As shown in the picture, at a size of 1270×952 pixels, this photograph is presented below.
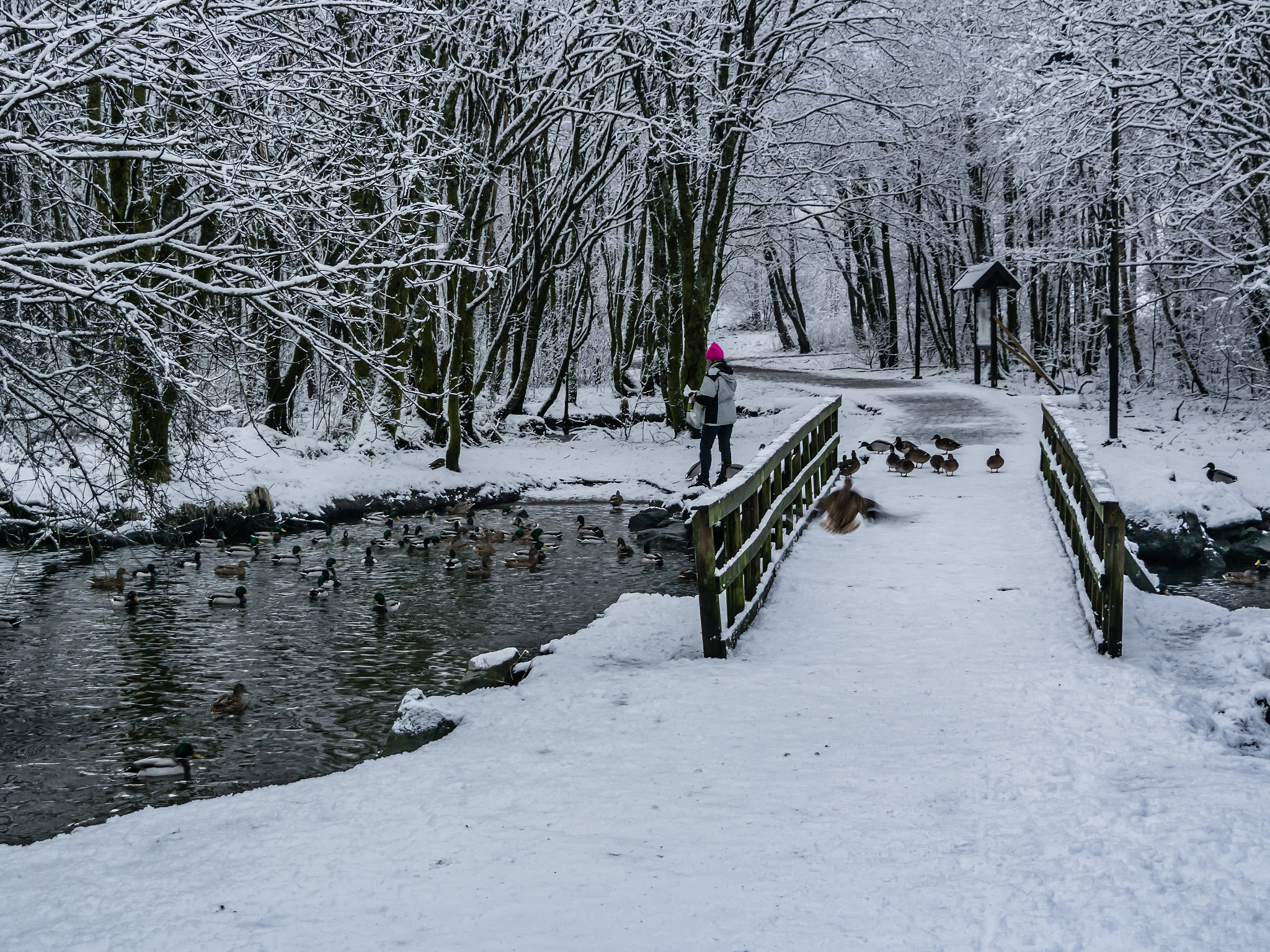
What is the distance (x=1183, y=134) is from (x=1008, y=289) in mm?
14004

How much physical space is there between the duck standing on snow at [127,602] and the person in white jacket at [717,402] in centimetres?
675

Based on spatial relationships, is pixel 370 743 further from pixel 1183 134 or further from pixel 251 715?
pixel 1183 134

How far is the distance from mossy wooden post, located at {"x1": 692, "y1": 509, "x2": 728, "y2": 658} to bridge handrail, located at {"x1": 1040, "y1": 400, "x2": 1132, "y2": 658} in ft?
8.19

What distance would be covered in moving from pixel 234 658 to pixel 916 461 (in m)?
9.50

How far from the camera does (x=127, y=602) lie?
11062 mm

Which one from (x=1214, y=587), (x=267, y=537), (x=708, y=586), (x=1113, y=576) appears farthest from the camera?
(x=267, y=537)

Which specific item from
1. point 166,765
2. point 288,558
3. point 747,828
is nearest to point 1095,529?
point 747,828

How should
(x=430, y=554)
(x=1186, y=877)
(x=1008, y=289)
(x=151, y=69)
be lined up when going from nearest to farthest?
(x=1186, y=877) < (x=151, y=69) < (x=430, y=554) < (x=1008, y=289)

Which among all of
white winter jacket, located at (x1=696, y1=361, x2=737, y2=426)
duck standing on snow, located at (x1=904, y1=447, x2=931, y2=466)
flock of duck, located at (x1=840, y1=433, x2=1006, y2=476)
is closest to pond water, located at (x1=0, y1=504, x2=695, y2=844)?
white winter jacket, located at (x1=696, y1=361, x2=737, y2=426)

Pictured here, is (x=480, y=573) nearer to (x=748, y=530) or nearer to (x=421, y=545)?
(x=421, y=545)

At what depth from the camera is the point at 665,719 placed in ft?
20.4

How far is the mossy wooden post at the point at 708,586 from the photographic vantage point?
721 centimetres

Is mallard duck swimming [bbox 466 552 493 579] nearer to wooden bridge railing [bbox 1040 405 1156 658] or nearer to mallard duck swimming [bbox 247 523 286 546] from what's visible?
mallard duck swimming [bbox 247 523 286 546]

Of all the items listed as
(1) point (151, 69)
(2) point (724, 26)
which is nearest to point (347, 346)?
(1) point (151, 69)
